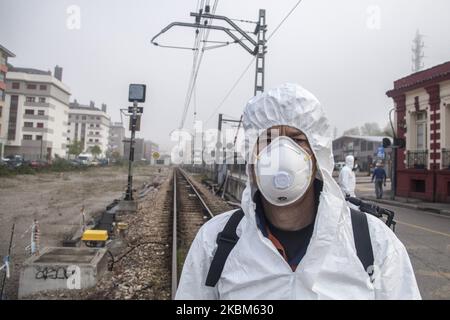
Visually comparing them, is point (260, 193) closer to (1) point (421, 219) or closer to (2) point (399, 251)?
(2) point (399, 251)

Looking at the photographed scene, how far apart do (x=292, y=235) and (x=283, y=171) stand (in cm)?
33

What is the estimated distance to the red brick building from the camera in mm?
16219

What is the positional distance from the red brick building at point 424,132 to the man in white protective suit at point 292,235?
17225mm

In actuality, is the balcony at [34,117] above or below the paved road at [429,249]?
above

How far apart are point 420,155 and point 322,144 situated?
1906cm

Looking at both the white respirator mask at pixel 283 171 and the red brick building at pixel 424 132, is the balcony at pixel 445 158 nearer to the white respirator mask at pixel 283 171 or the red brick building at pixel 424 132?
the red brick building at pixel 424 132

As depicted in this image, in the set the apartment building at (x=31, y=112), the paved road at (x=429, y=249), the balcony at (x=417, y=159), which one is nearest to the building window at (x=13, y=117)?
the apartment building at (x=31, y=112)

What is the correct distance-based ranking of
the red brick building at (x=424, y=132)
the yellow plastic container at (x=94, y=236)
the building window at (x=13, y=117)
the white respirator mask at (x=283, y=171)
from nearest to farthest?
the white respirator mask at (x=283, y=171), the yellow plastic container at (x=94, y=236), the red brick building at (x=424, y=132), the building window at (x=13, y=117)

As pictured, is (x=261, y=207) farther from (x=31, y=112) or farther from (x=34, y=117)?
(x=34, y=117)

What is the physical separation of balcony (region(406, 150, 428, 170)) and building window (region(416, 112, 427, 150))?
0.43 meters

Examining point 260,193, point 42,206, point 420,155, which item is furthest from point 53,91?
point 260,193

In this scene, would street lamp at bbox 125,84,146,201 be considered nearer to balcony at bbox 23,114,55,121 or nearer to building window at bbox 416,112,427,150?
building window at bbox 416,112,427,150

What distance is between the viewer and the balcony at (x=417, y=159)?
689 inches

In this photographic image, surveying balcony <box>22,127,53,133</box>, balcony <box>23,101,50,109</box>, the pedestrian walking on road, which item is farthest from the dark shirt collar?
balcony <box>22,127,53,133</box>
